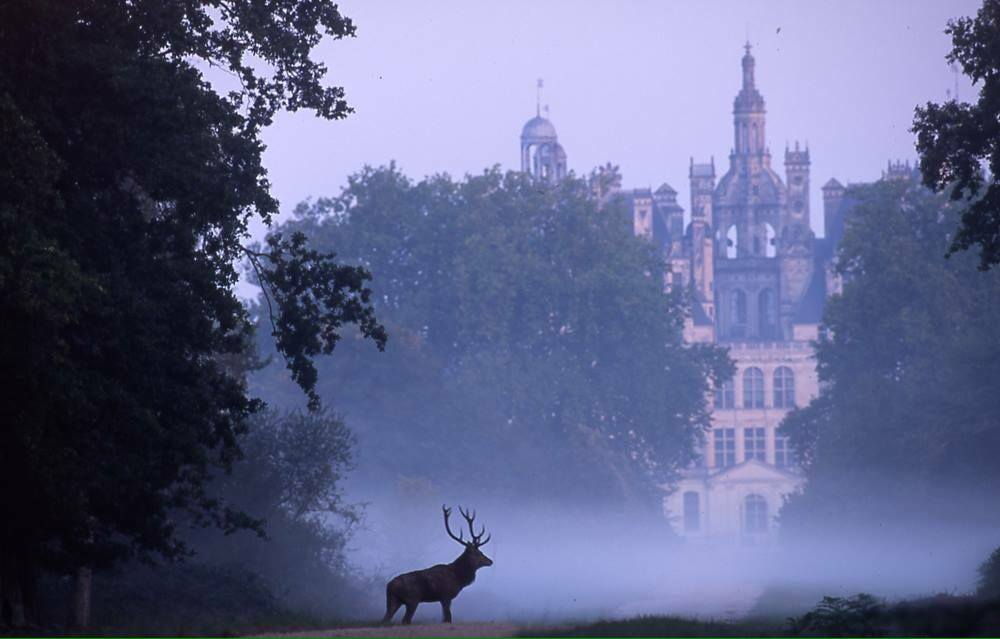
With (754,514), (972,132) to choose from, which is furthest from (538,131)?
(972,132)

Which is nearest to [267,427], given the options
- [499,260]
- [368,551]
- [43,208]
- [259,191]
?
[259,191]

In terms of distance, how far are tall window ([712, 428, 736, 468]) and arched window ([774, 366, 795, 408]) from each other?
4189 millimetres

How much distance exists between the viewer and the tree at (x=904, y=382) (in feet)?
243

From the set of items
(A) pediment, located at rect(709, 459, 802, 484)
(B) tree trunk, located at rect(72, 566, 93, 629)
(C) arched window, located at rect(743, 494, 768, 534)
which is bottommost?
(B) tree trunk, located at rect(72, 566, 93, 629)

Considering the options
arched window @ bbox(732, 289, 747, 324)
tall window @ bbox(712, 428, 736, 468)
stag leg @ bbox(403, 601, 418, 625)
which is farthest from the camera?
arched window @ bbox(732, 289, 747, 324)

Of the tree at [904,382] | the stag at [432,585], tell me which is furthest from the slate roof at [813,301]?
the stag at [432,585]

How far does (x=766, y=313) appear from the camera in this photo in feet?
534

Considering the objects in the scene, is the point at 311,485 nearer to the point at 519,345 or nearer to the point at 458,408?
the point at 458,408

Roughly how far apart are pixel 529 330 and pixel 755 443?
2165 inches

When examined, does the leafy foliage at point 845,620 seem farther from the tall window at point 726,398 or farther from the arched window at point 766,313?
the arched window at point 766,313

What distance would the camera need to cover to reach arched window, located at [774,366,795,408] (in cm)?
15325

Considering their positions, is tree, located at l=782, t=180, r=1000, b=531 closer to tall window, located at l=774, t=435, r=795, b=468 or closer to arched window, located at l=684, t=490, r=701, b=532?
arched window, located at l=684, t=490, r=701, b=532

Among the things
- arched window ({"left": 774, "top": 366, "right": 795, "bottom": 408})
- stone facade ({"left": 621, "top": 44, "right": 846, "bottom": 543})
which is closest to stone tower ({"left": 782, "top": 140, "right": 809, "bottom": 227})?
stone facade ({"left": 621, "top": 44, "right": 846, "bottom": 543})

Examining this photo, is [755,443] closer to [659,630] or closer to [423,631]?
[423,631]
